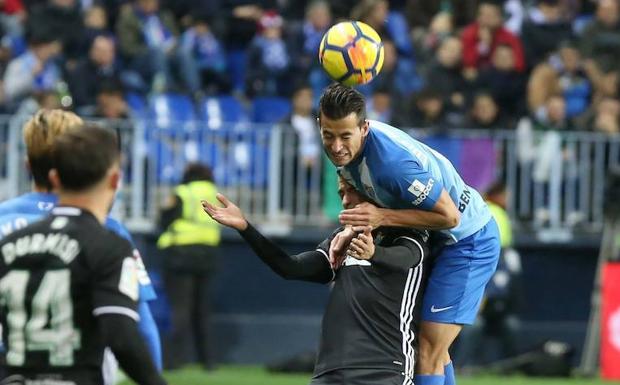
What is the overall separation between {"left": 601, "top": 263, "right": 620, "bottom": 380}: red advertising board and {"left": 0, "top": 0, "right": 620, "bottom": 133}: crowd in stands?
1813mm

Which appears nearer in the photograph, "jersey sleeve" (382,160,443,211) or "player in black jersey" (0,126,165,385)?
"player in black jersey" (0,126,165,385)

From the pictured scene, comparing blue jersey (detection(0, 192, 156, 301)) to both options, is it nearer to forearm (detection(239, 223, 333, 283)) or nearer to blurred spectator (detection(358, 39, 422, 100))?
forearm (detection(239, 223, 333, 283))

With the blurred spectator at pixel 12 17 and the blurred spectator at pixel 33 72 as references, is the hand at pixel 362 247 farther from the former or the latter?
the blurred spectator at pixel 12 17

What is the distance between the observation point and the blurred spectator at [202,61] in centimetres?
1794

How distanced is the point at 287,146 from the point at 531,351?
3.58 m

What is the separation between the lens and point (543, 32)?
18.5 metres

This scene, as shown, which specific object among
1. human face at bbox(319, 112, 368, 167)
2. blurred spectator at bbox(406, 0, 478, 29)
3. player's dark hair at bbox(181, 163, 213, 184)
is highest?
blurred spectator at bbox(406, 0, 478, 29)

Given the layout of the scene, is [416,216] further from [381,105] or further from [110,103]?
[110,103]

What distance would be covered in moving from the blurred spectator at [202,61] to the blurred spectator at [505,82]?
3.14 metres

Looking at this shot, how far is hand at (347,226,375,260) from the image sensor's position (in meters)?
7.03

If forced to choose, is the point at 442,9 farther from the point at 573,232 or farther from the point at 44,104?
the point at 44,104

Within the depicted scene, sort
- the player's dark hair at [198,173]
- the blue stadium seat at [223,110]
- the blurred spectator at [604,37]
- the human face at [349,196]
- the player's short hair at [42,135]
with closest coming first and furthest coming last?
the player's short hair at [42,135]
the human face at [349,196]
the player's dark hair at [198,173]
the blue stadium seat at [223,110]
the blurred spectator at [604,37]

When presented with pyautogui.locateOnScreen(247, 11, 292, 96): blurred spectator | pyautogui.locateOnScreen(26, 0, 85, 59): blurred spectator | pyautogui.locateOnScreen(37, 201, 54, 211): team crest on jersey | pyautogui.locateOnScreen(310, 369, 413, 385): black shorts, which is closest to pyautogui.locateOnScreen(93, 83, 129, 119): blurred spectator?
pyautogui.locateOnScreen(26, 0, 85, 59): blurred spectator

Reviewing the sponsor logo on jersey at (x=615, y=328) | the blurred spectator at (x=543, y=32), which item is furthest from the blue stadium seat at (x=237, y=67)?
the sponsor logo on jersey at (x=615, y=328)
